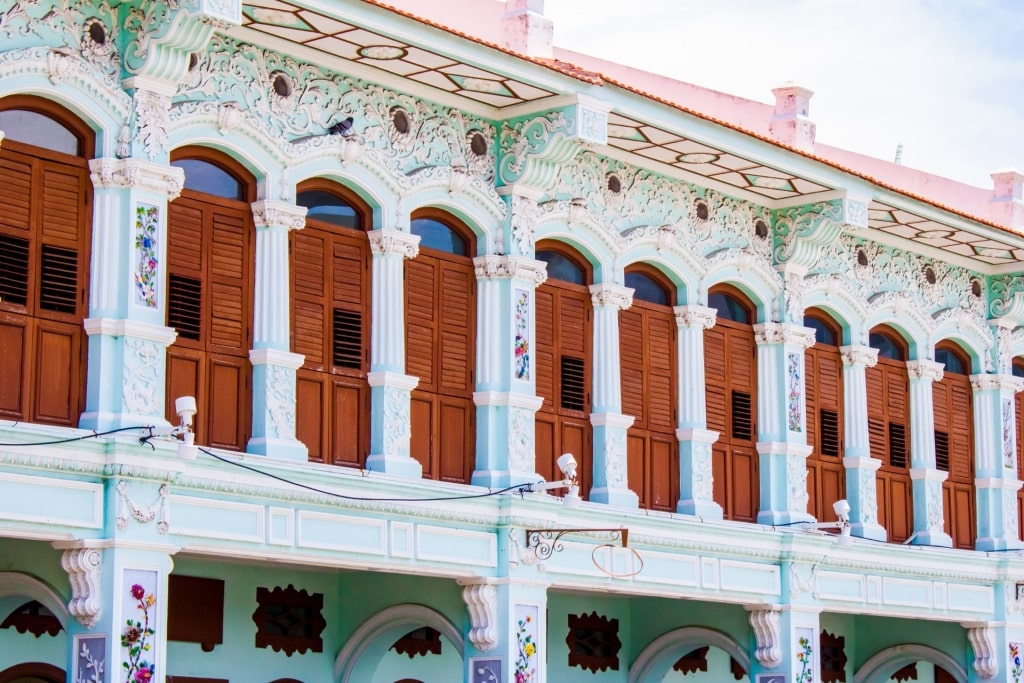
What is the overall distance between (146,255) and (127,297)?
378 mm

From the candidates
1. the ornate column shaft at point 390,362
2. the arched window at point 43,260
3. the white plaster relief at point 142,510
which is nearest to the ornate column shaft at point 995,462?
the ornate column shaft at point 390,362

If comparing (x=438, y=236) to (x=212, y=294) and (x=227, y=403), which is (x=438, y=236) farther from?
(x=227, y=403)

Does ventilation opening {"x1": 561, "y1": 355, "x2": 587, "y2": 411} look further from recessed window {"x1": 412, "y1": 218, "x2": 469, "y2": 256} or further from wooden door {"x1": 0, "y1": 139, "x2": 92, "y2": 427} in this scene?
wooden door {"x1": 0, "y1": 139, "x2": 92, "y2": 427}

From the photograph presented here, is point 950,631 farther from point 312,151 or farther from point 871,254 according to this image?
point 312,151

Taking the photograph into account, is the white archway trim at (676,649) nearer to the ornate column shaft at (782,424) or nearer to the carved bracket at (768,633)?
the carved bracket at (768,633)

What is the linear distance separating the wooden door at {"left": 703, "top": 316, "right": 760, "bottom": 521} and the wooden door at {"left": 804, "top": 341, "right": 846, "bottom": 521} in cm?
83

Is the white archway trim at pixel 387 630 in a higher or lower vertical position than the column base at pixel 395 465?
lower

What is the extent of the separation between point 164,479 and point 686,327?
21.2ft

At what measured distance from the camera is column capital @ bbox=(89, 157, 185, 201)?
14531 millimetres

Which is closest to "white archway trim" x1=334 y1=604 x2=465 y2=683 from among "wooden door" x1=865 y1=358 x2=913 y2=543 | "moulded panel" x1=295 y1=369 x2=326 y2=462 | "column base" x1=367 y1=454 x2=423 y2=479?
"column base" x1=367 y1=454 x2=423 y2=479

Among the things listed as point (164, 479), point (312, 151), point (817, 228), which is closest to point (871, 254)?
point (817, 228)

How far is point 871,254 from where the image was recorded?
21.3 metres

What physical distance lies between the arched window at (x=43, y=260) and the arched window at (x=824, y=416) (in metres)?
8.40

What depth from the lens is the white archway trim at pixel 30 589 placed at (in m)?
14.7
